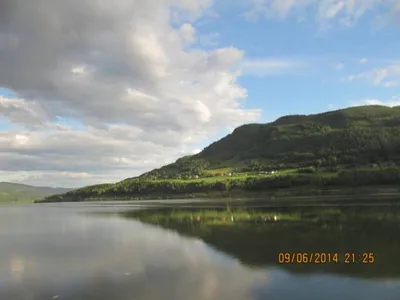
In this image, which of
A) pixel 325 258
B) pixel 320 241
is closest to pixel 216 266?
pixel 325 258

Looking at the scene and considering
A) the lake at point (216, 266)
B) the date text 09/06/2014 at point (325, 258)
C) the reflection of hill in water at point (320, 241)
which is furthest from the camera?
the date text 09/06/2014 at point (325, 258)

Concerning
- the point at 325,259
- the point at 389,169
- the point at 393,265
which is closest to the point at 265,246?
the point at 325,259

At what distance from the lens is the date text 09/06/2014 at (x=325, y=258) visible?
2684cm

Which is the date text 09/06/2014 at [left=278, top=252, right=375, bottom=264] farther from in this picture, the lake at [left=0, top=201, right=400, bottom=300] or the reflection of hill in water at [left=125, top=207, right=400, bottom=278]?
the reflection of hill in water at [left=125, top=207, right=400, bottom=278]

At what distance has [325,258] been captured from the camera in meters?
27.9

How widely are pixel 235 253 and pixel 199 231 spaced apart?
19457mm

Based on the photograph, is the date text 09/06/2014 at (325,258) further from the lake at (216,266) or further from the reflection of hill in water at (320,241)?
the reflection of hill in water at (320,241)

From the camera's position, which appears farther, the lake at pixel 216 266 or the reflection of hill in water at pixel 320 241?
the reflection of hill in water at pixel 320 241

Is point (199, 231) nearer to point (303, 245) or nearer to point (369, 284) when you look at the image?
point (303, 245)

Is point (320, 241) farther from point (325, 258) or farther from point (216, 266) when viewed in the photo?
point (216, 266)

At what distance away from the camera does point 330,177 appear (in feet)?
524

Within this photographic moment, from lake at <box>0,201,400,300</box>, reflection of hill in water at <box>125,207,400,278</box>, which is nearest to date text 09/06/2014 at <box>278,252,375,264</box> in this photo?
lake at <box>0,201,400,300</box>

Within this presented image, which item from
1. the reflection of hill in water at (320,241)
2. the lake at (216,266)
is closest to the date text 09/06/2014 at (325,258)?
the lake at (216,266)

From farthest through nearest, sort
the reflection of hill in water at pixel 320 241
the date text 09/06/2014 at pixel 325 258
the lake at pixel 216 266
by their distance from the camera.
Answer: the date text 09/06/2014 at pixel 325 258
the reflection of hill in water at pixel 320 241
the lake at pixel 216 266
